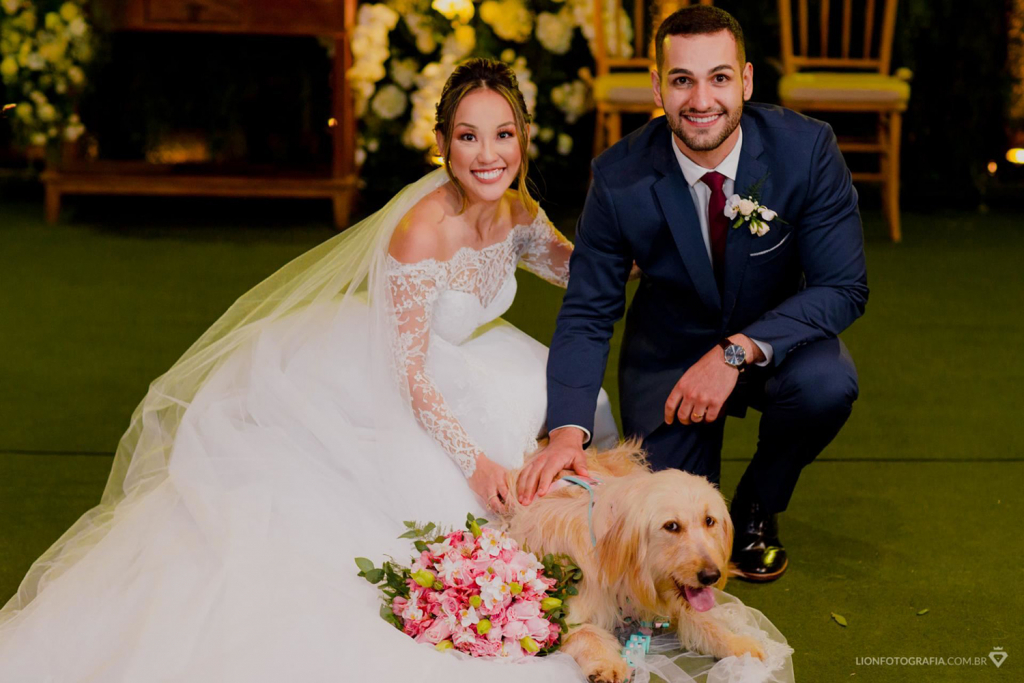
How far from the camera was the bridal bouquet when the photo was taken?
6.62 feet

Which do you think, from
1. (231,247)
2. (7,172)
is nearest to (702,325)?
(231,247)

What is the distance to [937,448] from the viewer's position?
10.9ft

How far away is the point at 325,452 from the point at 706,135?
1004mm

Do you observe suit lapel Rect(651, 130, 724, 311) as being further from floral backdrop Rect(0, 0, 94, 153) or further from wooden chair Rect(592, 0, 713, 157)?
floral backdrop Rect(0, 0, 94, 153)

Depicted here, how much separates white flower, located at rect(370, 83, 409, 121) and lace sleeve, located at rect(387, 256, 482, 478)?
382 cm

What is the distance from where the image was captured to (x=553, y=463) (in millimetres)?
2377

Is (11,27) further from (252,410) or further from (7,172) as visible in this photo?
(252,410)

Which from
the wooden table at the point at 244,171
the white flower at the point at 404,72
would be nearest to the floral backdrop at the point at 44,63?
the wooden table at the point at 244,171

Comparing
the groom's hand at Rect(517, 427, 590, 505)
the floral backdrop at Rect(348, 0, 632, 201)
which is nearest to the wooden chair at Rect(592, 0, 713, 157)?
the floral backdrop at Rect(348, 0, 632, 201)

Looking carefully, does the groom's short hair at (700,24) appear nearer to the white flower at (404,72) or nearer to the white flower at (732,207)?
the white flower at (732,207)

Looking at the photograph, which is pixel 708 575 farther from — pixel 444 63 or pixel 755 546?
pixel 444 63

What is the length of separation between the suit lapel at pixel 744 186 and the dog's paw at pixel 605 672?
3.05 feet

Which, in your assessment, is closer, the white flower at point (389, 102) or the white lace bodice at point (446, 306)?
the white lace bodice at point (446, 306)

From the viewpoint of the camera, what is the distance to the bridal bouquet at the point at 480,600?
2018 millimetres
